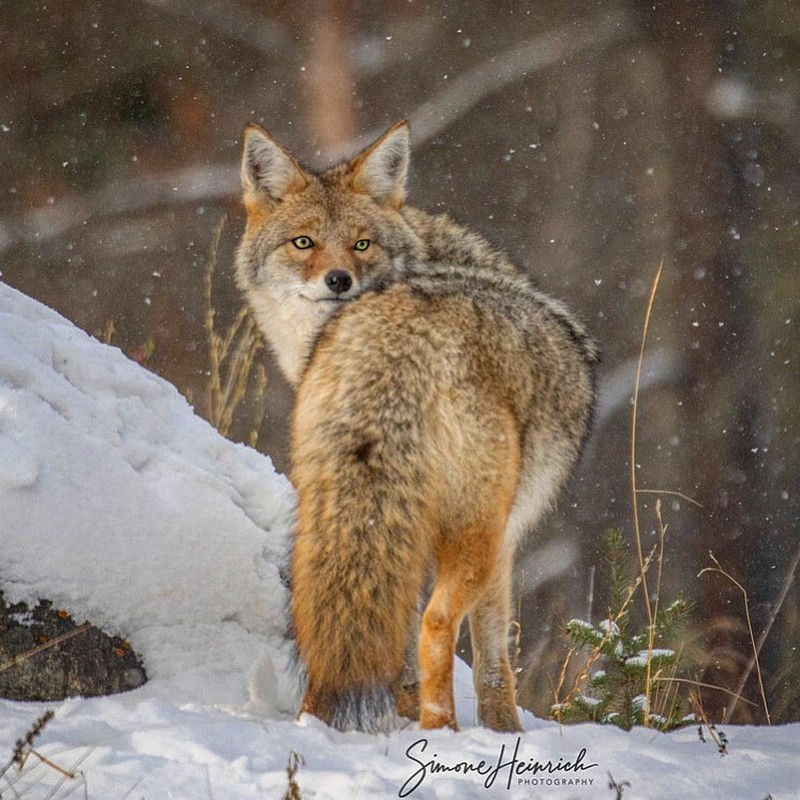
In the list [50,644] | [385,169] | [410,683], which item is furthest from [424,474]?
[385,169]

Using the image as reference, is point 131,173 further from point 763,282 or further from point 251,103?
point 763,282

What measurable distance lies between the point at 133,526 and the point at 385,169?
2.42 meters

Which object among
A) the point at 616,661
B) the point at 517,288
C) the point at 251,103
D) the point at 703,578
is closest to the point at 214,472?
the point at 517,288

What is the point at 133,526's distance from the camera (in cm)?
352

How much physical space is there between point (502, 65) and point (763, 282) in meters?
4.28

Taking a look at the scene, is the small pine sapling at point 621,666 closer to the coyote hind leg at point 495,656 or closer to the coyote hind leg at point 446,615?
the coyote hind leg at point 495,656

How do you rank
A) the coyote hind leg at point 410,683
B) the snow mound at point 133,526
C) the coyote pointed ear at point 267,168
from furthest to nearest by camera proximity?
the coyote pointed ear at point 267,168 → the coyote hind leg at point 410,683 → the snow mound at point 133,526

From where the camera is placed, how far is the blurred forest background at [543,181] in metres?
11.4

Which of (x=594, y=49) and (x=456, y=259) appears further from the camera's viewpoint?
(x=594, y=49)

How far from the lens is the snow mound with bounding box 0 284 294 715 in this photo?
3299 millimetres

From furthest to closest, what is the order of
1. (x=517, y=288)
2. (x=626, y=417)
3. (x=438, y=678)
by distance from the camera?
(x=626, y=417) < (x=517, y=288) < (x=438, y=678)

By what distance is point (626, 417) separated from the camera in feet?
38.9

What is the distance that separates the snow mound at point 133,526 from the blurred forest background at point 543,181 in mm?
6953

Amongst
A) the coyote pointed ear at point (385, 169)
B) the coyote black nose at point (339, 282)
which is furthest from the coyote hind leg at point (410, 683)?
the coyote pointed ear at point (385, 169)
